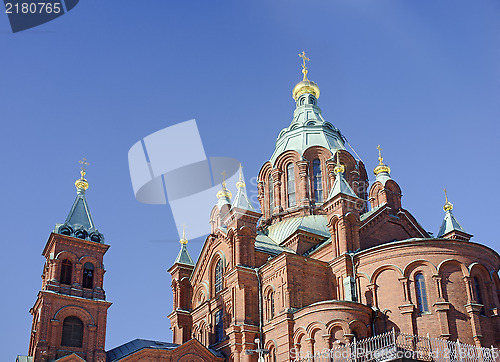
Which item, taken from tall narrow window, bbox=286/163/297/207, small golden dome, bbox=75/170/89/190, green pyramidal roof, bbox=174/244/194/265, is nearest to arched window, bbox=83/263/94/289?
small golden dome, bbox=75/170/89/190

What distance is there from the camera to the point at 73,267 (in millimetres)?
30297

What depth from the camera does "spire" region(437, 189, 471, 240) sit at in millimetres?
36884

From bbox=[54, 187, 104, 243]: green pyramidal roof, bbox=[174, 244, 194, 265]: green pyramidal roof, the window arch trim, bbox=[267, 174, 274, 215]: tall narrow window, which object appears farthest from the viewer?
bbox=[267, 174, 274, 215]: tall narrow window

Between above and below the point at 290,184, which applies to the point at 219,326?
below

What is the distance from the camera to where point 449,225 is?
1464 inches

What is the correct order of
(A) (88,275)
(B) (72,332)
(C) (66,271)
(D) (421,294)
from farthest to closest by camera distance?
(A) (88,275)
(C) (66,271)
(B) (72,332)
(D) (421,294)

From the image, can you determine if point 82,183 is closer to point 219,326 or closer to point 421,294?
point 219,326

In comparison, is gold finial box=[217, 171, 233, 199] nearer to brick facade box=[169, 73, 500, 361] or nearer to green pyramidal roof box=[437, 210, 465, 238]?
brick facade box=[169, 73, 500, 361]

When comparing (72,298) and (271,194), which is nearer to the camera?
(72,298)

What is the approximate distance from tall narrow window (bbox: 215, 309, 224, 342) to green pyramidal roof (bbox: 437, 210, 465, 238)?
15.7m

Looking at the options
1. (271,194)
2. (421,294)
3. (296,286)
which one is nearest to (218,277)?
(296,286)

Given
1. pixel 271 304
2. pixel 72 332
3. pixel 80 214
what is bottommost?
pixel 72 332

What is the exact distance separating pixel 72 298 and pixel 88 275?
6.65ft

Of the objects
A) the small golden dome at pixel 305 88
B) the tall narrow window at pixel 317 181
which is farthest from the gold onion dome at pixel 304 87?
the tall narrow window at pixel 317 181
